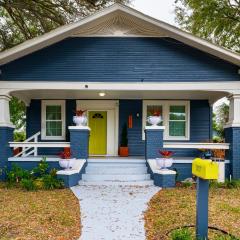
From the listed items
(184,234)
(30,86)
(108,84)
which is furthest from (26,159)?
(184,234)

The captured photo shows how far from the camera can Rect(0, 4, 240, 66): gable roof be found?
12375 mm

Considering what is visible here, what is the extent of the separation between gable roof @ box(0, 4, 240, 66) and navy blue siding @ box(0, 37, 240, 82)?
0.21m

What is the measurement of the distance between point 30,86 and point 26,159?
7.86 ft

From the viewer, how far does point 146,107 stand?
15945 millimetres

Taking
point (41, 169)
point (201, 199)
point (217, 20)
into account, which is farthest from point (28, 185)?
point (217, 20)

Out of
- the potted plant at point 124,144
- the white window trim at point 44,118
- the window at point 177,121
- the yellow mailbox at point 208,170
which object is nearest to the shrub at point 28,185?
the white window trim at point 44,118

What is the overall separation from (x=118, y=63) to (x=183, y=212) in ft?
20.7

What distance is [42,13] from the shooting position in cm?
1734

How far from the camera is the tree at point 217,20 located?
20950mm

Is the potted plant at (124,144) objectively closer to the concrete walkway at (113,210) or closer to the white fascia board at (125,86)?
the white fascia board at (125,86)

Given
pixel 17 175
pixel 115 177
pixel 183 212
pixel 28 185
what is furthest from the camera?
pixel 17 175

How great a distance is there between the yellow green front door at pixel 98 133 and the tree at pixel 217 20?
8727mm

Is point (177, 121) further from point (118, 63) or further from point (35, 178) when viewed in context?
point (35, 178)

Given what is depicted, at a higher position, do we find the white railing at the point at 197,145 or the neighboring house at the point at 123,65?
the neighboring house at the point at 123,65
